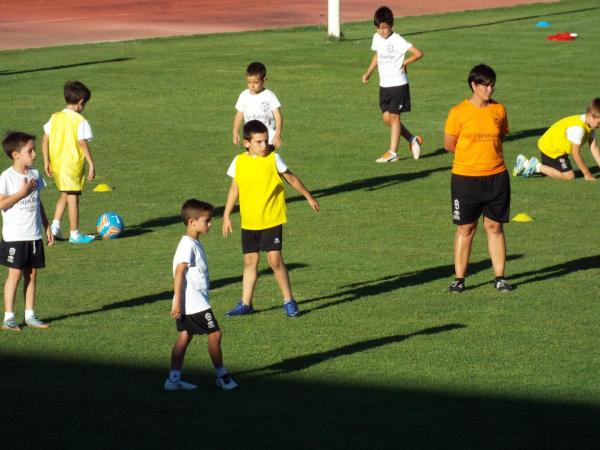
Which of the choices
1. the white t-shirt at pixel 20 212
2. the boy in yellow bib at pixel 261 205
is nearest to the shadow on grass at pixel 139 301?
the white t-shirt at pixel 20 212

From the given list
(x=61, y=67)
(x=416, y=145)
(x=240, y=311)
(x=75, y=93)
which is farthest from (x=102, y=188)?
(x=61, y=67)

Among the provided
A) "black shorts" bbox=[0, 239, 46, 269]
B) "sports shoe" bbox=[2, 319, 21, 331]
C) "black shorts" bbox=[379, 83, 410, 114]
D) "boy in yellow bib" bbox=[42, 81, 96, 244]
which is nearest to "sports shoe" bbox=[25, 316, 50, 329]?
"sports shoe" bbox=[2, 319, 21, 331]

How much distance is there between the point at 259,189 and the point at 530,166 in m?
7.94

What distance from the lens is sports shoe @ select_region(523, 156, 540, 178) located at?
61.5 ft

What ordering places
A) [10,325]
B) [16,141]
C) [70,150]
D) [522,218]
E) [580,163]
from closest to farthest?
[16,141] < [10,325] < [70,150] < [522,218] < [580,163]

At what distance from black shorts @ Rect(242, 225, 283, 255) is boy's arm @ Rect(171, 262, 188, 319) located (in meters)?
2.31

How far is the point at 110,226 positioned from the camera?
15.5 metres

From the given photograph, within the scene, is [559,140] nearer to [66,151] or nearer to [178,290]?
[66,151]

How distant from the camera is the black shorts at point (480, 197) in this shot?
41.2 ft

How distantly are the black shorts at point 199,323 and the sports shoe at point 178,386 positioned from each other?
1.27ft

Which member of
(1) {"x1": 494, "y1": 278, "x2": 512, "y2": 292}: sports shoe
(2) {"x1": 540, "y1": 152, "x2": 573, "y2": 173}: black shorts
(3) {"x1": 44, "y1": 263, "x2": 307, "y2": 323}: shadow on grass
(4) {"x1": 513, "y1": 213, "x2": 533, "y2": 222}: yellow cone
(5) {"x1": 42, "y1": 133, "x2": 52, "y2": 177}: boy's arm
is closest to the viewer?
(3) {"x1": 44, "y1": 263, "x2": 307, "y2": 323}: shadow on grass

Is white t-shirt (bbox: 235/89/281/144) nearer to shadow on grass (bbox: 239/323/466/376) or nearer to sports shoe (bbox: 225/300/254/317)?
sports shoe (bbox: 225/300/254/317)

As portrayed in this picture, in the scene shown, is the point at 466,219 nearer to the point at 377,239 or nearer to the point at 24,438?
the point at 377,239

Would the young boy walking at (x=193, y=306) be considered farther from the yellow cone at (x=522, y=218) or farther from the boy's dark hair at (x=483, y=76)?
the yellow cone at (x=522, y=218)
